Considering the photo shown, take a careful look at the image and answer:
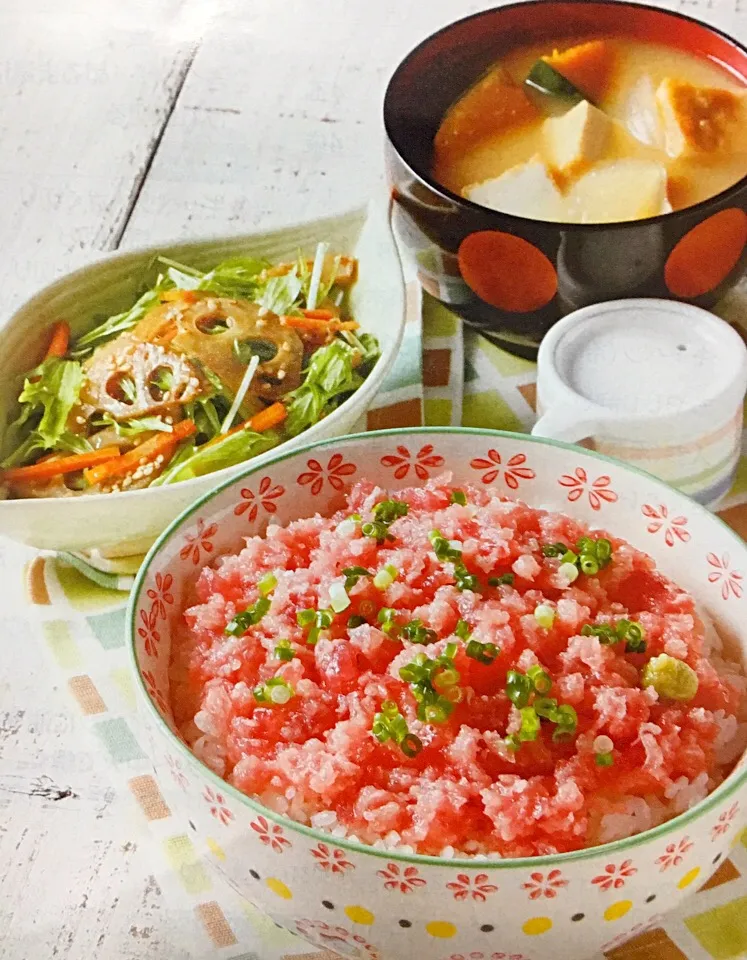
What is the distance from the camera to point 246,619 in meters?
1.26

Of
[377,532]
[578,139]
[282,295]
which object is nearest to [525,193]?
[578,139]

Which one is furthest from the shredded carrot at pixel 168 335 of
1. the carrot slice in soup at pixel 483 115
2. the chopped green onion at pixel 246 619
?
the chopped green onion at pixel 246 619

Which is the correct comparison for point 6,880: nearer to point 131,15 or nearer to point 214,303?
point 214,303

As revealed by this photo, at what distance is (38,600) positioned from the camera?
1638mm

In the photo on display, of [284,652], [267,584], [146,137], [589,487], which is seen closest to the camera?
[284,652]

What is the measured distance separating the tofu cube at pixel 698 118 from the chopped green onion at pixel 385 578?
950mm

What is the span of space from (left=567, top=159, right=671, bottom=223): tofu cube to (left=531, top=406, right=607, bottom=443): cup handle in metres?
0.34

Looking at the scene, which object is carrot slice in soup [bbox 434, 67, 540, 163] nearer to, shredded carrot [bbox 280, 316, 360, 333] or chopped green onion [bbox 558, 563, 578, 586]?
shredded carrot [bbox 280, 316, 360, 333]

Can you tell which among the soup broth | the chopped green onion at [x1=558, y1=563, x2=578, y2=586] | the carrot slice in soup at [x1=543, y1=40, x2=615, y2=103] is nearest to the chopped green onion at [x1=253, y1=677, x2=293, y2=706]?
the chopped green onion at [x1=558, y1=563, x2=578, y2=586]

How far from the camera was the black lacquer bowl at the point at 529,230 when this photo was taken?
1640 mm

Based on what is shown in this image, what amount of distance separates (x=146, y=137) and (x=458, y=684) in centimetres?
211

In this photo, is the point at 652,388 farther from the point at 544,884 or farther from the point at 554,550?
the point at 544,884

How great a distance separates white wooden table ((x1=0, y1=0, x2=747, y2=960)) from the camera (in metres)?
1.54

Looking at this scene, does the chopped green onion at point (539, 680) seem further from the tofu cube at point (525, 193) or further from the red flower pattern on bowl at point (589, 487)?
the tofu cube at point (525, 193)
